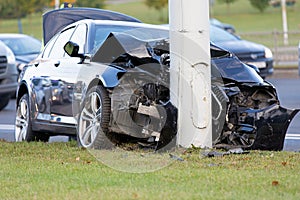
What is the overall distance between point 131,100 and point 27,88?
2.89 m

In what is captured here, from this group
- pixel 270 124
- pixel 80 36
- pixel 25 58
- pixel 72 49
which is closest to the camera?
pixel 270 124

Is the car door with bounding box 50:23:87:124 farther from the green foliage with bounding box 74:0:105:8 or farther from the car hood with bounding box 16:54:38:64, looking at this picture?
the green foliage with bounding box 74:0:105:8

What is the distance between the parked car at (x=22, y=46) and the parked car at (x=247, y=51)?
15.5ft

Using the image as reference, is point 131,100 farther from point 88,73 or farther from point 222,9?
point 222,9

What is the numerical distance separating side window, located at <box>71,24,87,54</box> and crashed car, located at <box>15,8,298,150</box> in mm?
197

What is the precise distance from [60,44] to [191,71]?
2880 millimetres

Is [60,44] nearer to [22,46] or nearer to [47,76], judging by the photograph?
[47,76]

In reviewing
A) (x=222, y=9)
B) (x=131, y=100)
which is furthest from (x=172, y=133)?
(x=222, y=9)

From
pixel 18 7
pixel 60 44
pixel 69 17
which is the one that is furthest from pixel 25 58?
pixel 18 7

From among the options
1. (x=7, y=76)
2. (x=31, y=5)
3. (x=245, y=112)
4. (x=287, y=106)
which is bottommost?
(x=31, y=5)

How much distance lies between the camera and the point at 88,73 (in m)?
10.5

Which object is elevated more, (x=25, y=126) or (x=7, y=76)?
(x=25, y=126)

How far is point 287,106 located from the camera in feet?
55.6

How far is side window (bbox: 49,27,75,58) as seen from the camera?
1175 centimetres
